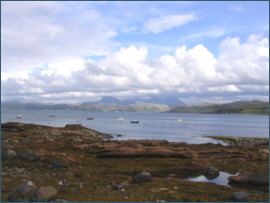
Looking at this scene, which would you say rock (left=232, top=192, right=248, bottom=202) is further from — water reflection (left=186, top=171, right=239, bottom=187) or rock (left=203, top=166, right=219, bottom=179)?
rock (left=203, top=166, right=219, bottom=179)

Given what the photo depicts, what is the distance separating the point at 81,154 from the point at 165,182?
2078cm

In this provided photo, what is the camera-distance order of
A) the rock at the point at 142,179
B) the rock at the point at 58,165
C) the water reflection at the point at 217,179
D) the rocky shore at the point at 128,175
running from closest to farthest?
the rocky shore at the point at 128,175
the rock at the point at 142,179
the water reflection at the point at 217,179
the rock at the point at 58,165

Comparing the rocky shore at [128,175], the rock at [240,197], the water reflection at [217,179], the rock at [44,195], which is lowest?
the water reflection at [217,179]

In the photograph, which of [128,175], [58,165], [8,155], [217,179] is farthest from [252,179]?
[8,155]

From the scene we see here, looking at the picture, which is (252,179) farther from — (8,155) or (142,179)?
(8,155)

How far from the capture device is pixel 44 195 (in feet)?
62.9

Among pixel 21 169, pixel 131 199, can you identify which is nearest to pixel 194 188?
pixel 131 199

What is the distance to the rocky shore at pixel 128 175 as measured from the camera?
21031 millimetres

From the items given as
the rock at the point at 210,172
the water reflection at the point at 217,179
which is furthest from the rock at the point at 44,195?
the rock at the point at 210,172

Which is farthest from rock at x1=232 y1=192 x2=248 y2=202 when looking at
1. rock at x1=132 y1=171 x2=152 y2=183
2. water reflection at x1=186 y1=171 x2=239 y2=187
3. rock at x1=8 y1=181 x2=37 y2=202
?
rock at x1=8 y1=181 x2=37 y2=202

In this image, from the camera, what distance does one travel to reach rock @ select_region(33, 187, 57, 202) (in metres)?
19.0

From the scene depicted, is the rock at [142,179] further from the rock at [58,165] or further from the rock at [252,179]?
the rock at [58,165]

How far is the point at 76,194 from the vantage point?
2147cm

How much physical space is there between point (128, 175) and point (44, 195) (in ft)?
42.9
